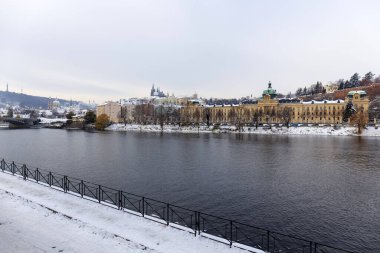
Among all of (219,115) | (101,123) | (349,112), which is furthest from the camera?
(219,115)

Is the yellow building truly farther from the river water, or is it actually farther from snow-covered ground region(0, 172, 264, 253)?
snow-covered ground region(0, 172, 264, 253)

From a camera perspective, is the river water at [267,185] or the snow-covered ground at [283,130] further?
→ the snow-covered ground at [283,130]

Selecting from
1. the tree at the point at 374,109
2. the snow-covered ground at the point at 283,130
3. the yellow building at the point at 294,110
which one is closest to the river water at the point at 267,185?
the snow-covered ground at the point at 283,130

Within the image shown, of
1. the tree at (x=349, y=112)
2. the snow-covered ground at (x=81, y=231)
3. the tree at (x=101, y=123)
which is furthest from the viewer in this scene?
the tree at (x=101, y=123)

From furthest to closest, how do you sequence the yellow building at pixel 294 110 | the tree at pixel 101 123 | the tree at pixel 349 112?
the tree at pixel 101 123 < the yellow building at pixel 294 110 < the tree at pixel 349 112

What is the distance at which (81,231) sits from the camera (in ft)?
60.6

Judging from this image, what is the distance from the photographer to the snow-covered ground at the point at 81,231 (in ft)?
53.9

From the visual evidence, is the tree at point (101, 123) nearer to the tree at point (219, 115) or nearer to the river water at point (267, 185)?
the tree at point (219, 115)

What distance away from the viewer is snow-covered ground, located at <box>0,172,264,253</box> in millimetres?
16422

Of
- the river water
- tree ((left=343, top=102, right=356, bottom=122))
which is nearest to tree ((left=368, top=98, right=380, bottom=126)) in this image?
tree ((left=343, top=102, right=356, bottom=122))

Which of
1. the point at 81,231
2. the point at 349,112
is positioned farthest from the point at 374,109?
the point at 81,231

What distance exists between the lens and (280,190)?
3438 cm

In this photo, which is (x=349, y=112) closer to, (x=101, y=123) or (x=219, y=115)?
(x=219, y=115)

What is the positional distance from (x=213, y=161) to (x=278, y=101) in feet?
458
